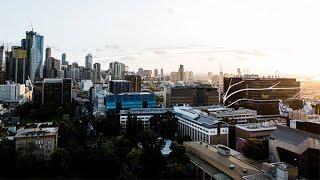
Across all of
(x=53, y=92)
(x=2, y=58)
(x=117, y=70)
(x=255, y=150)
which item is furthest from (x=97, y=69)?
(x=255, y=150)

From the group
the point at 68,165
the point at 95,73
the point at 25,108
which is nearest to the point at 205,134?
the point at 68,165

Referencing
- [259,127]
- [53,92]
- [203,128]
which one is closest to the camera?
[259,127]

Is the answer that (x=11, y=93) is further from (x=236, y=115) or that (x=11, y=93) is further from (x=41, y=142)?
(x=236, y=115)

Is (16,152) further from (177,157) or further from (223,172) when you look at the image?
(223,172)

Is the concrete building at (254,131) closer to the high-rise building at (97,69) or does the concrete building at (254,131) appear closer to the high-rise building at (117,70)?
the high-rise building at (117,70)

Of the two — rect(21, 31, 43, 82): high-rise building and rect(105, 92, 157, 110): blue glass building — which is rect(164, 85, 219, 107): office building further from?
rect(21, 31, 43, 82): high-rise building

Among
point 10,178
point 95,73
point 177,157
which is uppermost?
point 95,73

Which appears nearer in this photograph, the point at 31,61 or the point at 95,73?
the point at 31,61
